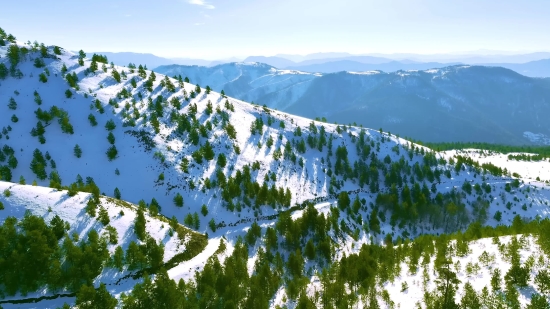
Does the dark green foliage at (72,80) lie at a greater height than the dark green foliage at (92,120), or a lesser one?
greater

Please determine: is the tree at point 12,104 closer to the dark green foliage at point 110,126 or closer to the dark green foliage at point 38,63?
the dark green foliage at point 38,63

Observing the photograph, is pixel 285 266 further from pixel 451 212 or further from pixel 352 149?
pixel 352 149

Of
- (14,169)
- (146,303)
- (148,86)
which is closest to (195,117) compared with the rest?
(148,86)

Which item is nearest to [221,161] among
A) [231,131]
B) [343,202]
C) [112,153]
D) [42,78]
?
[231,131]

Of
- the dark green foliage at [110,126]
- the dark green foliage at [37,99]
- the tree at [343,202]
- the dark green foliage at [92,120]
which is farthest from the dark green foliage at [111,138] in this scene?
the tree at [343,202]

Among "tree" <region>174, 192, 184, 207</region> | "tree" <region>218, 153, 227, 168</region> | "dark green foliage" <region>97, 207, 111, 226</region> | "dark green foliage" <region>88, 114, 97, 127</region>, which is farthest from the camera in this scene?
"tree" <region>218, 153, 227, 168</region>

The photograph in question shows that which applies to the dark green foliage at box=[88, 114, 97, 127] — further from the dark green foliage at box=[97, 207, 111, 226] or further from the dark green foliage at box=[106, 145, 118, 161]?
the dark green foliage at box=[97, 207, 111, 226]

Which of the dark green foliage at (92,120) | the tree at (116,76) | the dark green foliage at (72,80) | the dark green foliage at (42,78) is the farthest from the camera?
the tree at (116,76)

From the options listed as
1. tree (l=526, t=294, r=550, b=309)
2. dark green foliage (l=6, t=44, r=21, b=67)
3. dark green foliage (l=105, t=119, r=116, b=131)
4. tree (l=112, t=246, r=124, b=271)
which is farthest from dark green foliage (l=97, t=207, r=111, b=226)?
dark green foliage (l=6, t=44, r=21, b=67)

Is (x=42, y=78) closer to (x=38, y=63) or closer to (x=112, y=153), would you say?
(x=38, y=63)

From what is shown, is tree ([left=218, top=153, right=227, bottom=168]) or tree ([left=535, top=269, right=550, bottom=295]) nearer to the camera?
tree ([left=535, top=269, right=550, bottom=295])
